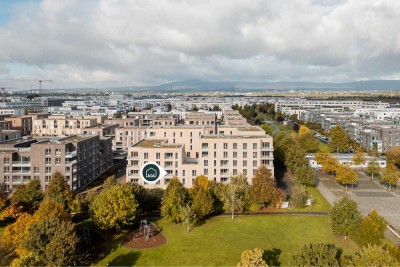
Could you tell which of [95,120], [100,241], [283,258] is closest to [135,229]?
[100,241]

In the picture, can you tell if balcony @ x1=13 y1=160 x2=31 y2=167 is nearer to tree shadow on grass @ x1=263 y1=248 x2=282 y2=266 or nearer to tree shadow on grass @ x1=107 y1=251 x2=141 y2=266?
tree shadow on grass @ x1=107 y1=251 x2=141 y2=266

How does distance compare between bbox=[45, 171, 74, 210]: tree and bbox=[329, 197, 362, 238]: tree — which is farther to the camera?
bbox=[45, 171, 74, 210]: tree

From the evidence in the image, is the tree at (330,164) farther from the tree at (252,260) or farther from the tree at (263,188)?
the tree at (252,260)

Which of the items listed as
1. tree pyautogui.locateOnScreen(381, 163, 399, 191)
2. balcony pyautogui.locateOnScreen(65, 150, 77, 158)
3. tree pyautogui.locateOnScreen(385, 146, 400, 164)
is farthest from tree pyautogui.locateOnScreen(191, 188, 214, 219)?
tree pyautogui.locateOnScreen(385, 146, 400, 164)

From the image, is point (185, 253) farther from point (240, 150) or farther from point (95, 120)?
point (95, 120)

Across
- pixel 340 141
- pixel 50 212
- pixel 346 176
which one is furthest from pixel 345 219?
pixel 340 141

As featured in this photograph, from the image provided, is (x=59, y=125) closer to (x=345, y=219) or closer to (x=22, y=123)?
(x=22, y=123)
